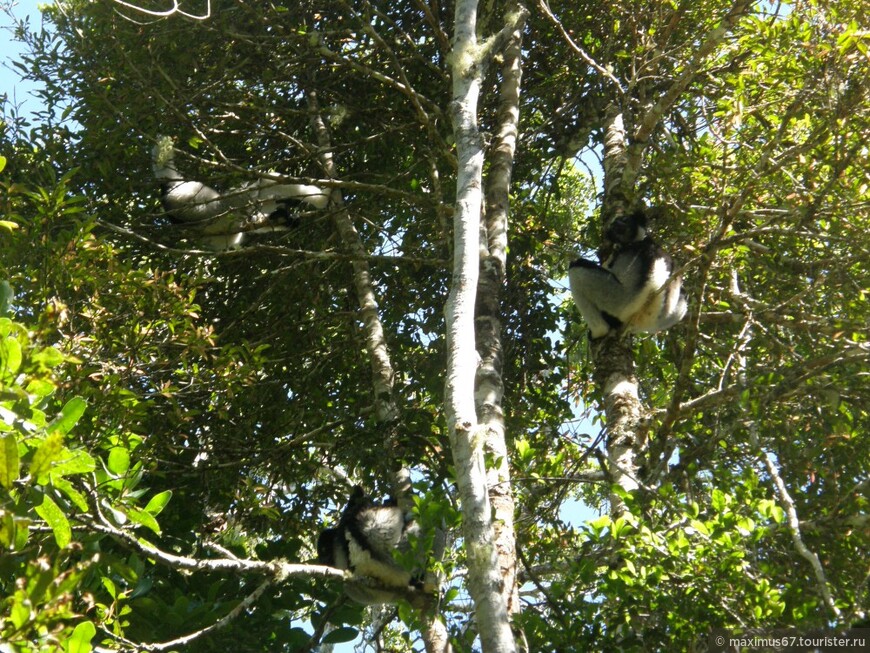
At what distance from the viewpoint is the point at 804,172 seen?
16.2ft

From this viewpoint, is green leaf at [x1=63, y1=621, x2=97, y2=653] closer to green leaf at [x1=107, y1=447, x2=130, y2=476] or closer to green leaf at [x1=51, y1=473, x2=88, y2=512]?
green leaf at [x1=51, y1=473, x2=88, y2=512]

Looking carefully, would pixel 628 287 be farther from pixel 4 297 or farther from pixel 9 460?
pixel 9 460

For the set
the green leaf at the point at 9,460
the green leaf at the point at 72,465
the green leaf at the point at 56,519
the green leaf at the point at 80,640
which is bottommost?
the green leaf at the point at 80,640

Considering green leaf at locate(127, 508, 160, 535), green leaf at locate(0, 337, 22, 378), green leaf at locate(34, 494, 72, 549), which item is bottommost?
→ green leaf at locate(34, 494, 72, 549)

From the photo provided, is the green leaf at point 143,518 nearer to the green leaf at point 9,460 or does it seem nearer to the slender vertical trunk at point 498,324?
the green leaf at point 9,460

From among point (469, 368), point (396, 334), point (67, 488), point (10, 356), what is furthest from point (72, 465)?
point (396, 334)

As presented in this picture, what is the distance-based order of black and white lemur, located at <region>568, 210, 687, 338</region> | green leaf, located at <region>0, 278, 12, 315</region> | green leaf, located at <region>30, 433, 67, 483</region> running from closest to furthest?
green leaf, located at <region>30, 433, 67, 483</region>
green leaf, located at <region>0, 278, 12, 315</region>
black and white lemur, located at <region>568, 210, 687, 338</region>

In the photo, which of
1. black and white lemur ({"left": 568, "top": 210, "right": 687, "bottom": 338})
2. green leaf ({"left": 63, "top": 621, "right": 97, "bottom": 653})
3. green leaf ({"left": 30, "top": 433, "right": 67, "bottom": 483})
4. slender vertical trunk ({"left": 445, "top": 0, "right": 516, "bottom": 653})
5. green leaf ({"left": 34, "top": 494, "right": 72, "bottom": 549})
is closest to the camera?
green leaf ({"left": 30, "top": 433, "right": 67, "bottom": 483})

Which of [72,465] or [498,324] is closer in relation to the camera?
[72,465]

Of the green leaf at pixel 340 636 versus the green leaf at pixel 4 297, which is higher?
the green leaf at pixel 4 297

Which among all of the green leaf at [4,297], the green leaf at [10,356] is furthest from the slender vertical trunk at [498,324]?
the green leaf at [4,297]

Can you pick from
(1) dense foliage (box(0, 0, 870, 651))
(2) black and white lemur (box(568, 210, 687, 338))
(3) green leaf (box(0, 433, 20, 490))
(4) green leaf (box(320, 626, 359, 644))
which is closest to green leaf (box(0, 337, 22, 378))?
(1) dense foliage (box(0, 0, 870, 651))

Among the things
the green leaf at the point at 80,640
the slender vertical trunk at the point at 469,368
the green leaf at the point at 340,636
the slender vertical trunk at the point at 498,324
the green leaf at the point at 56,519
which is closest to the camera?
the green leaf at the point at 80,640

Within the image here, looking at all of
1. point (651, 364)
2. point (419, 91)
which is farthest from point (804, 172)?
point (419, 91)
